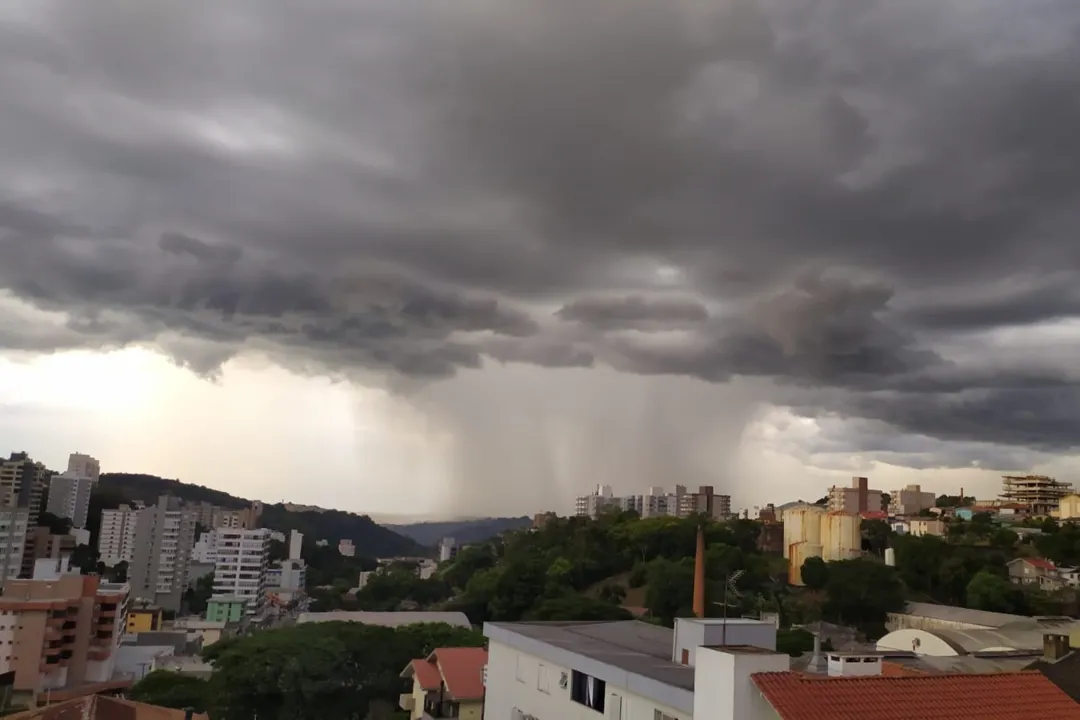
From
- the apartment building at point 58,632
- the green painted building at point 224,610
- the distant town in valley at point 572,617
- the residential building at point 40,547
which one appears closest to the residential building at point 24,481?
the distant town in valley at point 572,617

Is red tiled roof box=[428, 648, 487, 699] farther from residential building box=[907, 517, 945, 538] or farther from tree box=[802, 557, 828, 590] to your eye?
residential building box=[907, 517, 945, 538]

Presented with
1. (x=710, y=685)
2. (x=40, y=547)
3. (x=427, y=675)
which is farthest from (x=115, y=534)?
(x=710, y=685)

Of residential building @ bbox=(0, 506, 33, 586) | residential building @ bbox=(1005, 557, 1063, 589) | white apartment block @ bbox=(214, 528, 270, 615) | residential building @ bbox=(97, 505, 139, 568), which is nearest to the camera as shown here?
residential building @ bbox=(1005, 557, 1063, 589)

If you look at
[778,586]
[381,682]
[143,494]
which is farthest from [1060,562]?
[143,494]

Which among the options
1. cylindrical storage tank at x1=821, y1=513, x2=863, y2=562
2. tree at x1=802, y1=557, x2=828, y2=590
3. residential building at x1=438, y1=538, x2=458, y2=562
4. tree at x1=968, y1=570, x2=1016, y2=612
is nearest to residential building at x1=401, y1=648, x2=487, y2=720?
tree at x1=968, y1=570, x2=1016, y2=612

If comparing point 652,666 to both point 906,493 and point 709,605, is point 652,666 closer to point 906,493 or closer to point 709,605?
point 709,605

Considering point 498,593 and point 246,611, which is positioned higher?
point 498,593

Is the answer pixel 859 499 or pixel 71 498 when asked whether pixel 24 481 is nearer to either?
pixel 71 498
